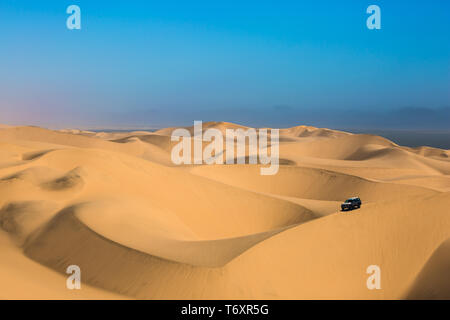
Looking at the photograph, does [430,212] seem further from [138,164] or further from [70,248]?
[138,164]

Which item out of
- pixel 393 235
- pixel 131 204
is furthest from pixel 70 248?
pixel 393 235
